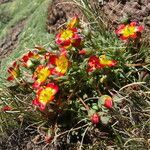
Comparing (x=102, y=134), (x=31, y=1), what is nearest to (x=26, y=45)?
(x=31, y=1)

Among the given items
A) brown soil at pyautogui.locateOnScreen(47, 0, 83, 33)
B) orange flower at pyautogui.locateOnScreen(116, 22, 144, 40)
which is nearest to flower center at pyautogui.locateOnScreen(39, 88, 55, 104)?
orange flower at pyautogui.locateOnScreen(116, 22, 144, 40)

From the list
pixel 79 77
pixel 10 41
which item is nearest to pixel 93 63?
pixel 79 77

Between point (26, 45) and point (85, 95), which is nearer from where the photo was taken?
point (85, 95)

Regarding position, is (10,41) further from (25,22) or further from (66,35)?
(66,35)

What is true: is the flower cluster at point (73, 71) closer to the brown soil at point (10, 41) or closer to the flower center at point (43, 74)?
the flower center at point (43, 74)

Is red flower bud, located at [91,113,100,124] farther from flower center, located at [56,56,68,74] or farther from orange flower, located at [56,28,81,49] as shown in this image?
orange flower, located at [56,28,81,49]

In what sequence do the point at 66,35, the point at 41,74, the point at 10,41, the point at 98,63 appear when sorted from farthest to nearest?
the point at 10,41 → the point at 66,35 → the point at 41,74 → the point at 98,63

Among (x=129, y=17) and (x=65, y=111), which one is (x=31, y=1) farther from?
(x=65, y=111)
